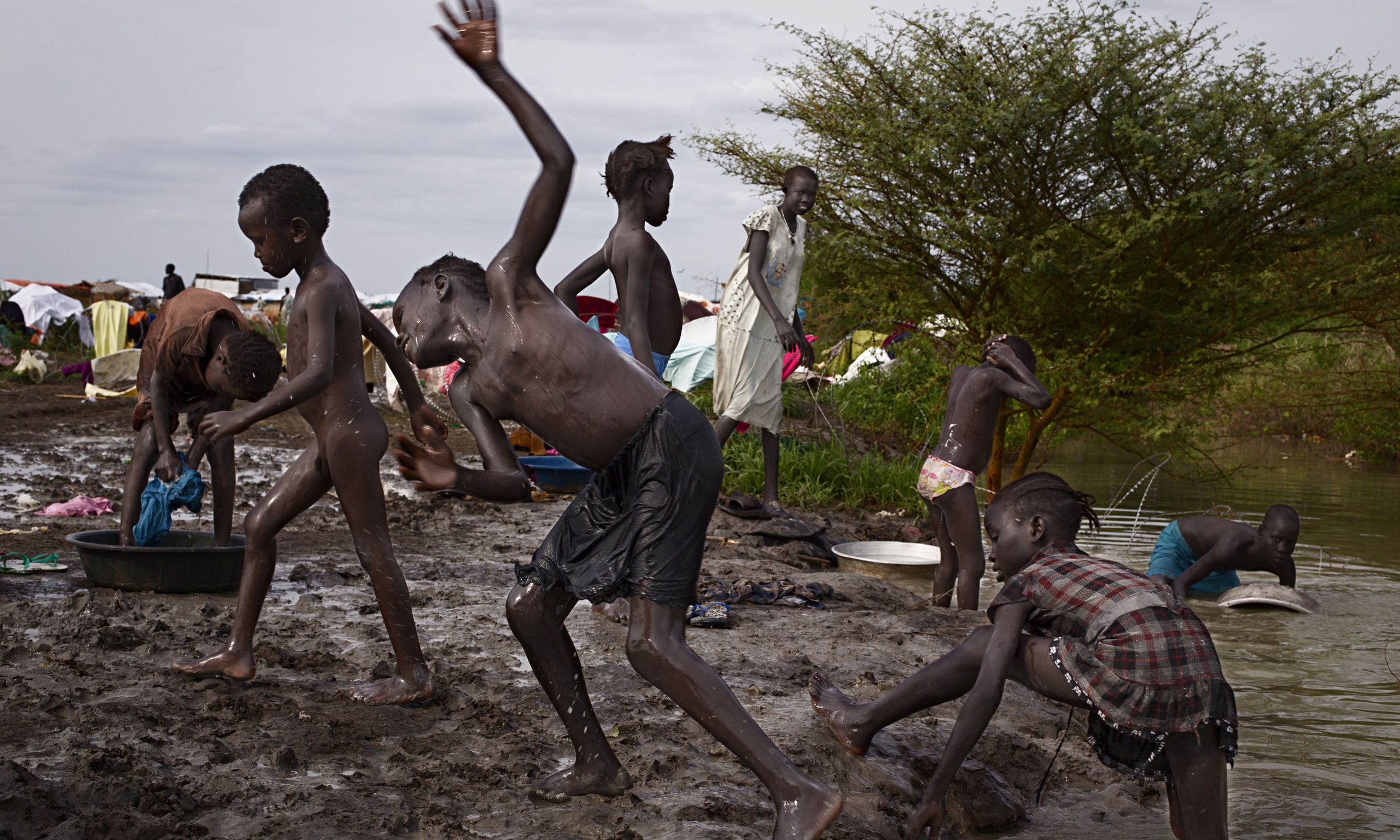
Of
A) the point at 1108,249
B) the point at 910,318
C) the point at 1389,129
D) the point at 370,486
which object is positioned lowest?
the point at 370,486

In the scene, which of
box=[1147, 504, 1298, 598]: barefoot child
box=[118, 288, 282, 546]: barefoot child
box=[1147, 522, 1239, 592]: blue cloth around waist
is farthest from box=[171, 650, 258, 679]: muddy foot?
box=[1147, 522, 1239, 592]: blue cloth around waist

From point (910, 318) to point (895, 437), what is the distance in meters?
3.20

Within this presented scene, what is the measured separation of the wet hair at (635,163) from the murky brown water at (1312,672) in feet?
10.8

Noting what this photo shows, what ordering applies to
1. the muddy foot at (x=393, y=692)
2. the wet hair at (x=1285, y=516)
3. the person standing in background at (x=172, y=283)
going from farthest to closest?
the person standing in background at (x=172, y=283) → the wet hair at (x=1285, y=516) → the muddy foot at (x=393, y=692)

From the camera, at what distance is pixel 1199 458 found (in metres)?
10.1

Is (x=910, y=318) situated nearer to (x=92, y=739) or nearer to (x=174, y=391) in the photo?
(x=174, y=391)

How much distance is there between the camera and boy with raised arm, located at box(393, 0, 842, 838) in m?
2.70

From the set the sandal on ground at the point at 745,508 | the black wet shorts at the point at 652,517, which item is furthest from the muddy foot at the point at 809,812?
the sandal on ground at the point at 745,508

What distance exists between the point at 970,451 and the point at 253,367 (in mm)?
3421

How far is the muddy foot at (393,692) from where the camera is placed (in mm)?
3658

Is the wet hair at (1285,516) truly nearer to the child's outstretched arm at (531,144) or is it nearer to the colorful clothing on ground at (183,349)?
the child's outstretched arm at (531,144)

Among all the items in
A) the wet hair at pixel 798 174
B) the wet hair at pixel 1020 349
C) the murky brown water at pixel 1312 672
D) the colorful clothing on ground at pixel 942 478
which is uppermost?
the wet hair at pixel 798 174

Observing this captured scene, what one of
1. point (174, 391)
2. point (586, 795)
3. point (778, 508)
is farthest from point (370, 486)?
point (778, 508)

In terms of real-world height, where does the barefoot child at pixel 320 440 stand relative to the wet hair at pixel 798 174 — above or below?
below
